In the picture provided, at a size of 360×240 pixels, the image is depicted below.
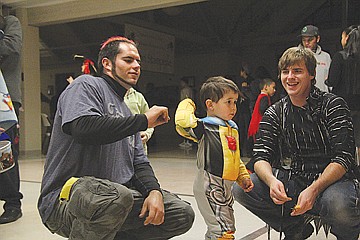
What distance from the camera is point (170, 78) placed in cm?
1350

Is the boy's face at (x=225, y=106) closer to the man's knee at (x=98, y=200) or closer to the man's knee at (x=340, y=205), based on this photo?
the man's knee at (x=340, y=205)

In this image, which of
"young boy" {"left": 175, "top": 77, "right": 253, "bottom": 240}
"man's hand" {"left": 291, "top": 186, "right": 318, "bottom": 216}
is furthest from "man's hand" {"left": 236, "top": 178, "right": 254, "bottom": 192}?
"man's hand" {"left": 291, "top": 186, "right": 318, "bottom": 216}

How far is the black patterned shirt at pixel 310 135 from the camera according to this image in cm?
184

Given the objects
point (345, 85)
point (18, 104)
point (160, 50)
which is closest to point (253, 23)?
point (160, 50)

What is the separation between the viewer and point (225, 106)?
1982mm

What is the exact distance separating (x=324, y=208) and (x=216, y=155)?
0.53m

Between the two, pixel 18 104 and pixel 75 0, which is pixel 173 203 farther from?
pixel 75 0

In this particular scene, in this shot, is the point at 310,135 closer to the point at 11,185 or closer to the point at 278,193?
the point at 278,193

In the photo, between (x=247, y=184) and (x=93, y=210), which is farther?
(x=247, y=184)

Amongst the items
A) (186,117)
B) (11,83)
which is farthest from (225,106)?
(11,83)

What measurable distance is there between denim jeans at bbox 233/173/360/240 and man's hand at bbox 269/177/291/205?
13 cm

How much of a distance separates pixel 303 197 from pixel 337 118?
0.41 m

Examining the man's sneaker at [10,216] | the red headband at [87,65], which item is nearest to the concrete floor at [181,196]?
the man's sneaker at [10,216]

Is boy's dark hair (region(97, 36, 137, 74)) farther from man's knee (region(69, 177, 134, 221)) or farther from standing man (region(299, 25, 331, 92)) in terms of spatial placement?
standing man (region(299, 25, 331, 92))
